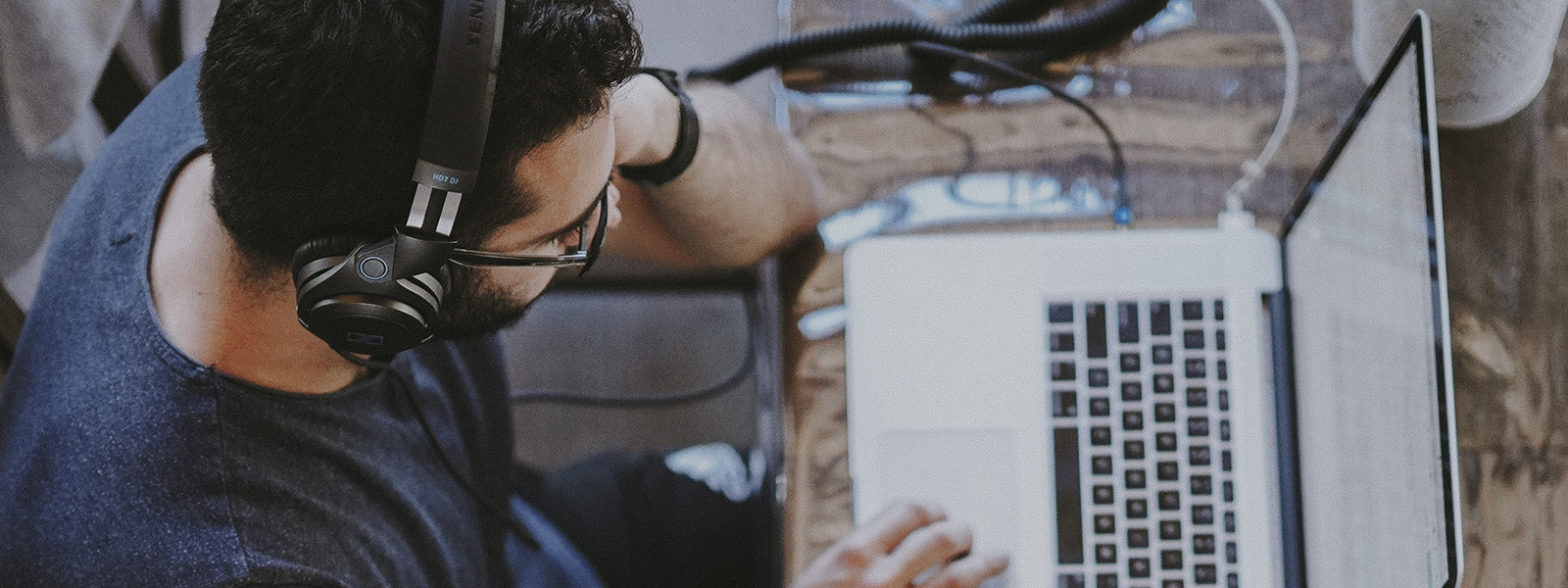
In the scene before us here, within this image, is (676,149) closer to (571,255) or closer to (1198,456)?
(571,255)

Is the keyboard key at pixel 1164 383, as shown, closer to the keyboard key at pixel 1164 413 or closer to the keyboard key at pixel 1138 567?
the keyboard key at pixel 1164 413

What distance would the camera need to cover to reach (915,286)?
2.94 ft

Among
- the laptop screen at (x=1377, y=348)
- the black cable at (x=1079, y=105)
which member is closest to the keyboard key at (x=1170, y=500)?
the laptop screen at (x=1377, y=348)

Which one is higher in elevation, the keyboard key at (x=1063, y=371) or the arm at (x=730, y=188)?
the arm at (x=730, y=188)

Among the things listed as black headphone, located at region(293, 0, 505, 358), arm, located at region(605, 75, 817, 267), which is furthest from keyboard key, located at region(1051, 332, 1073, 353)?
black headphone, located at region(293, 0, 505, 358)

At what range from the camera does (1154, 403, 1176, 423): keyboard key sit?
870 millimetres

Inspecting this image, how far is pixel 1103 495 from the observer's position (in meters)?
0.87

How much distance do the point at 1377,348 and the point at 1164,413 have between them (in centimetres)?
17

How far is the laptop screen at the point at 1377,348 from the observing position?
25.9 inches

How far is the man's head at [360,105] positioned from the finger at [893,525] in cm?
39

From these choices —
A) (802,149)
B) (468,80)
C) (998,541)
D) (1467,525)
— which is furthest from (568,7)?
(1467,525)

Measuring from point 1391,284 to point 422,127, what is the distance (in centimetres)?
61

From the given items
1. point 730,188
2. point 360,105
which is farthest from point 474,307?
point 730,188

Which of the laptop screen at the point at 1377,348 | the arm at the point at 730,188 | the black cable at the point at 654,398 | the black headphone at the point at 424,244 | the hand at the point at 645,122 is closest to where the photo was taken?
the black headphone at the point at 424,244
